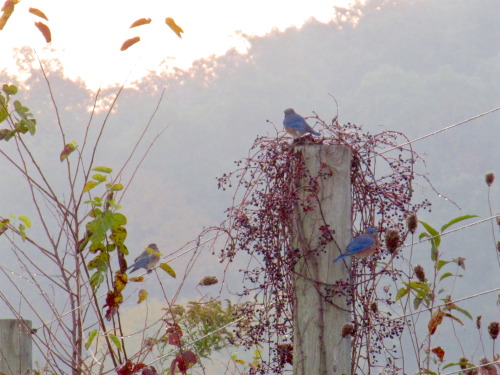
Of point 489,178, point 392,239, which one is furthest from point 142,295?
point 489,178

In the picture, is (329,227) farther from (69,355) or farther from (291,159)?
(69,355)

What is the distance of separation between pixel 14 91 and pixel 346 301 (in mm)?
1658

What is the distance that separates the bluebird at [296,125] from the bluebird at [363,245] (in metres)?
0.53

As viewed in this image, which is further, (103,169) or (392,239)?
(392,239)

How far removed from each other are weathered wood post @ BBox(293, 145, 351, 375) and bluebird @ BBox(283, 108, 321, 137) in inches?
9.4

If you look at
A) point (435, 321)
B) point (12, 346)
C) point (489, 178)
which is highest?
point (489, 178)

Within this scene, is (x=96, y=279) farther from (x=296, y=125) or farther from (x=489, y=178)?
(x=489, y=178)

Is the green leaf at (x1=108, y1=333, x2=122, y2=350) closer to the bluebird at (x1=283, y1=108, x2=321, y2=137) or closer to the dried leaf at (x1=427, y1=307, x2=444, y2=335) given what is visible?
the bluebird at (x1=283, y1=108, x2=321, y2=137)

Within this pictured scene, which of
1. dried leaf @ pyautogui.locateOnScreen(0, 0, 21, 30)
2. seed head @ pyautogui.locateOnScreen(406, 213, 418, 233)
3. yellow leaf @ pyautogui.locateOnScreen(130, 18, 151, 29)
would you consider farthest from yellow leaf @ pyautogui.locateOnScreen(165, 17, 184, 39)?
seed head @ pyautogui.locateOnScreen(406, 213, 418, 233)

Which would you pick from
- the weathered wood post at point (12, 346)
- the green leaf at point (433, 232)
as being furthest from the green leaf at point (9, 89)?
the weathered wood post at point (12, 346)

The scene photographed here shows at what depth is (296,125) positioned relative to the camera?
3564 millimetres

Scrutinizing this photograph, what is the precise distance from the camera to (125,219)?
2.82 meters

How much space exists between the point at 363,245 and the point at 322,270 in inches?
8.0

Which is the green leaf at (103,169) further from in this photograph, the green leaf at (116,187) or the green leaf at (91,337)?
the green leaf at (91,337)
